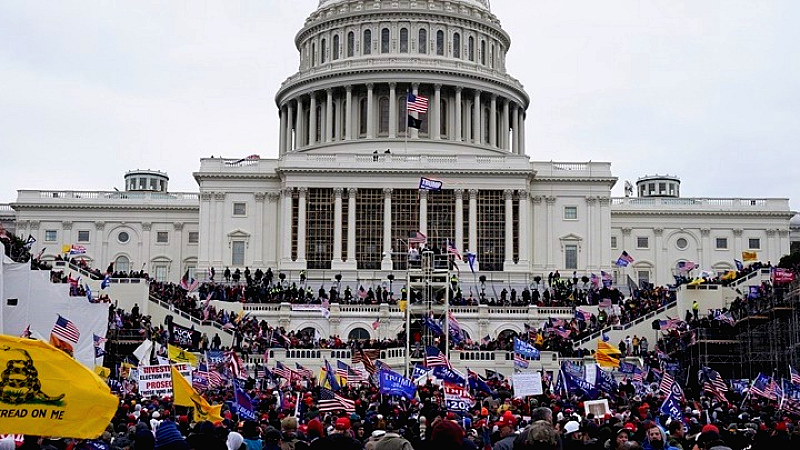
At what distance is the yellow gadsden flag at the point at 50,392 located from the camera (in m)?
12.7

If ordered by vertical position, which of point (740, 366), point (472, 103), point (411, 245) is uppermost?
point (472, 103)

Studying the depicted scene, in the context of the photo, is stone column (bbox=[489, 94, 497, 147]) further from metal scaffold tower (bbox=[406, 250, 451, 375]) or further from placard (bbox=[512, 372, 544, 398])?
placard (bbox=[512, 372, 544, 398])

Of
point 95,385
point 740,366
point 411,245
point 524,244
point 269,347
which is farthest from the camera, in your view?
point 524,244

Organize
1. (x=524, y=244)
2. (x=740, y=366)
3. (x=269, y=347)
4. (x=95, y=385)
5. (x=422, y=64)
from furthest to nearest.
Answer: (x=422, y=64), (x=524, y=244), (x=269, y=347), (x=740, y=366), (x=95, y=385)

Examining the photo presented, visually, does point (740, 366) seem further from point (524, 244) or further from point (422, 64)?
point (422, 64)

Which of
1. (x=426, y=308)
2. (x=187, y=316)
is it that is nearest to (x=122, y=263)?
(x=187, y=316)

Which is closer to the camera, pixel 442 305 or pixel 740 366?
pixel 740 366

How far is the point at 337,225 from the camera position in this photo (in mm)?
94938

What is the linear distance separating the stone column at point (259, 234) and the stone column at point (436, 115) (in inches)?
671

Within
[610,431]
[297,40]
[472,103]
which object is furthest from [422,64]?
[610,431]

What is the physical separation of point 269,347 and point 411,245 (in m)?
27.0

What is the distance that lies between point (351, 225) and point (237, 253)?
8.75 meters

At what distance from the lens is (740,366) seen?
5791 centimetres

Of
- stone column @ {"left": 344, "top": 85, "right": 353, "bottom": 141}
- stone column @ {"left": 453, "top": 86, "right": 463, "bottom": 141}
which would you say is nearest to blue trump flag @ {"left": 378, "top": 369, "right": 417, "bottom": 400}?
stone column @ {"left": 453, "top": 86, "right": 463, "bottom": 141}
